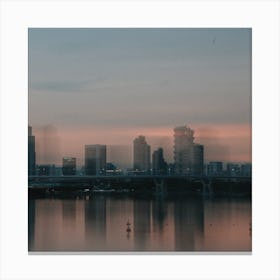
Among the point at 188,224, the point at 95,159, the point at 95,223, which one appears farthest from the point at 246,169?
the point at 95,223

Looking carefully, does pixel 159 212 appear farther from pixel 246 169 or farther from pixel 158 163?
pixel 246 169

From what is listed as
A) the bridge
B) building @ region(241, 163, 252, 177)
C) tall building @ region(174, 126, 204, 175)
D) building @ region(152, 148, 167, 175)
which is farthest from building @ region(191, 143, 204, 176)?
building @ region(241, 163, 252, 177)

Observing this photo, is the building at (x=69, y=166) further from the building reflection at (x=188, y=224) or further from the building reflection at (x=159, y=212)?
the building reflection at (x=159, y=212)
